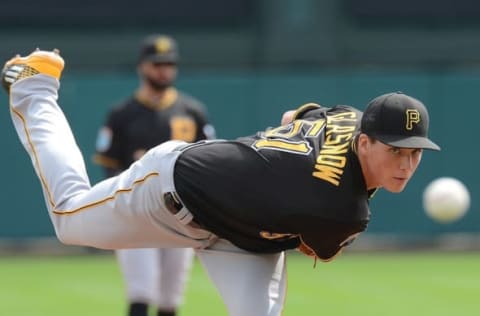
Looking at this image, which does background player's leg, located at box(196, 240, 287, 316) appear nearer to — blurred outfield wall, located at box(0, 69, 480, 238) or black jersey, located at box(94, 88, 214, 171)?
black jersey, located at box(94, 88, 214, 171)

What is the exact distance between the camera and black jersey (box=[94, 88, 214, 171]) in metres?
9.27

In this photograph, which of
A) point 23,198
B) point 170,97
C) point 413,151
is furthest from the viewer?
point 23,198

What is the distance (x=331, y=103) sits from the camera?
49.5ft

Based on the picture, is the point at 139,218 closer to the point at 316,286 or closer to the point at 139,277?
the point at 139,277

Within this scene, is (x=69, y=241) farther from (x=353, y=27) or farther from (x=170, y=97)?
(x=353, y=27)

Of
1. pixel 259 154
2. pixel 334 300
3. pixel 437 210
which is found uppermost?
pixel 259 154

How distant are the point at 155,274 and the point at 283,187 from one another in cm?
275

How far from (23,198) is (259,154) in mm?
9257

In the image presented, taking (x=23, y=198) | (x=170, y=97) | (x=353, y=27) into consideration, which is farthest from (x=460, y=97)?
(x=170, y=97)

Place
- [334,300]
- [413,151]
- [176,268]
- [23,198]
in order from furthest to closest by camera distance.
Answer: [23,198], [334,300], [176,268], [413,151]

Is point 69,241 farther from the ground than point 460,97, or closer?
farther from the ground

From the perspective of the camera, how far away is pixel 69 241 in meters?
6.53

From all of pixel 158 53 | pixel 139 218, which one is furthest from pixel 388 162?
pixel 158 53

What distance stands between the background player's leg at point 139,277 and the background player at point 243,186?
1823 millimetres
